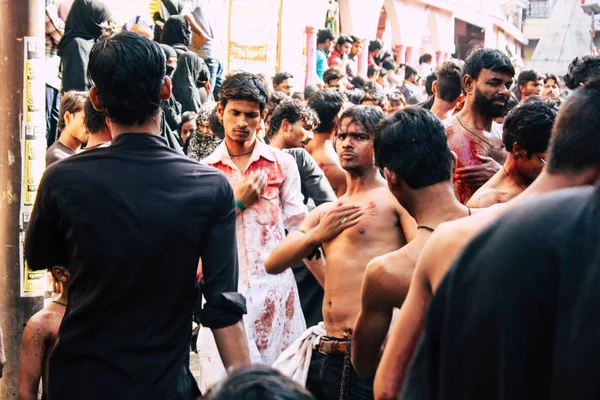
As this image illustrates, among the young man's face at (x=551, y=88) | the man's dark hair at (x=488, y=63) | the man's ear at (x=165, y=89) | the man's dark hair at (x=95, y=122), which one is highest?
the man's ear at (x=165, y=89)

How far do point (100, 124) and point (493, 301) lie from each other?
4.49 meters

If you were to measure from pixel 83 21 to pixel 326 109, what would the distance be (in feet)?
11.7

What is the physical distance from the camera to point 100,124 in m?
5.72

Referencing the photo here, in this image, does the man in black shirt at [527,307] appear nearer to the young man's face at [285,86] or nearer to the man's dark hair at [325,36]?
the young man's face at [285,86]

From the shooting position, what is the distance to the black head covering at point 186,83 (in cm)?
1152

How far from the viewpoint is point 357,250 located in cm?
468

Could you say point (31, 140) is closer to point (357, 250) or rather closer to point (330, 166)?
point (330, 166)

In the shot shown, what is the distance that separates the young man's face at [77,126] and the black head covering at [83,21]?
342cm

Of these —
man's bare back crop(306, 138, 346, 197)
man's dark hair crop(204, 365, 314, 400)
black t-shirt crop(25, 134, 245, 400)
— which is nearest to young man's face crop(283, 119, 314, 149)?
man's bare back crop(306, 138, 346, 197)

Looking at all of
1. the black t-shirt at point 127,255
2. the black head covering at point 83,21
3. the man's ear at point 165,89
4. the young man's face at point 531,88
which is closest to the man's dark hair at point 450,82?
the black head covering at point 83,21

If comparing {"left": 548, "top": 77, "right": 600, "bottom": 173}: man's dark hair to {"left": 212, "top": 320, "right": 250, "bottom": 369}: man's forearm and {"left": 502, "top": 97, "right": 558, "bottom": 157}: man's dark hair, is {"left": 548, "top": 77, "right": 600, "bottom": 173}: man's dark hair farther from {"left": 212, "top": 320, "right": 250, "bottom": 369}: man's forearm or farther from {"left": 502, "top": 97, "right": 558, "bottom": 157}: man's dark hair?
{"left": 502, "top": 97, "right": 558, "bottom": 157}: man's dark hair

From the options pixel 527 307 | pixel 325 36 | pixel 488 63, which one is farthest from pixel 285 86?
pixel 527 307

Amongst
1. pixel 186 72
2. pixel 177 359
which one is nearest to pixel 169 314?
pixel 177 359

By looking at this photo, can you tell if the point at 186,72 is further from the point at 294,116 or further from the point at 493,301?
the point at 493,301
